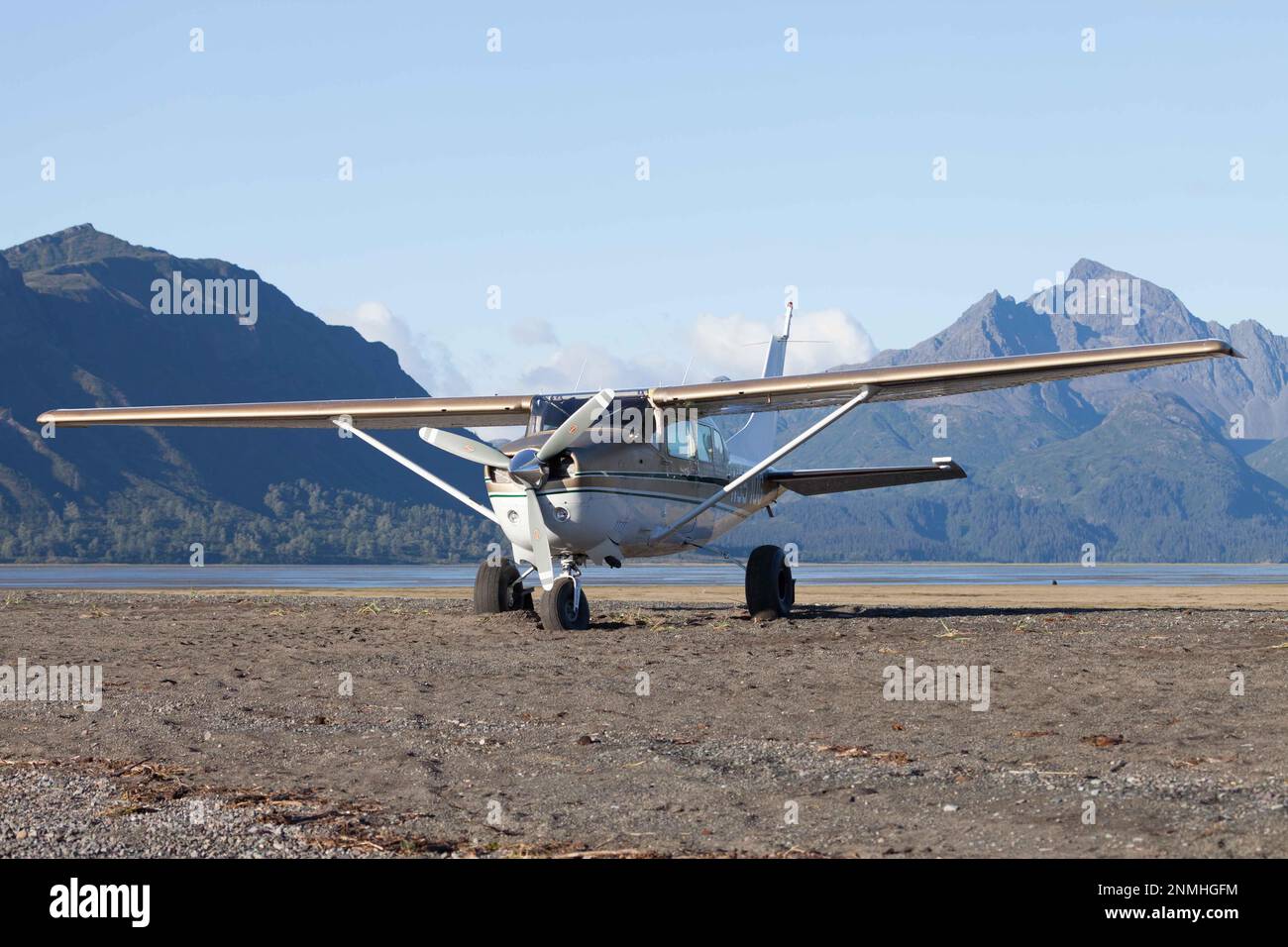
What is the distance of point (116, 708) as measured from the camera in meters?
11.0

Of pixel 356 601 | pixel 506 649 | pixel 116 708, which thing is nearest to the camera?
pixel 116 708

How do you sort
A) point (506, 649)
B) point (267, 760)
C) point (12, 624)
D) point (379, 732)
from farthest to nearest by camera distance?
point (12, 624) < point (506, 649) < point (379, 732) < point (267, 760)

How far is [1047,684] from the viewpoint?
1177 centimetres

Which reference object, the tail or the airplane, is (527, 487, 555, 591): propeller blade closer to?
the airplane

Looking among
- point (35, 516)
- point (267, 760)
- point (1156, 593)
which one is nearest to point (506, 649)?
point (267, 760)

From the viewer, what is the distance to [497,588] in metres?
21.3

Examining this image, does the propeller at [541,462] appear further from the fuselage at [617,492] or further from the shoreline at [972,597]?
the shoreline at [972,597]

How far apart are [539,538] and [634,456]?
203 cm

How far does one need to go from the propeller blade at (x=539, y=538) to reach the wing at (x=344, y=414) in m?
3.17

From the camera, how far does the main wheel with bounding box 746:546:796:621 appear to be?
2045 cm

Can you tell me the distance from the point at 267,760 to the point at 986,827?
14.7 ft

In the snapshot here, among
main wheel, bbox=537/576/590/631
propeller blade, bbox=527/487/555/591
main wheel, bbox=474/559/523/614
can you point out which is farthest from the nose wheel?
main wheel, bbox=537/576/590/631
